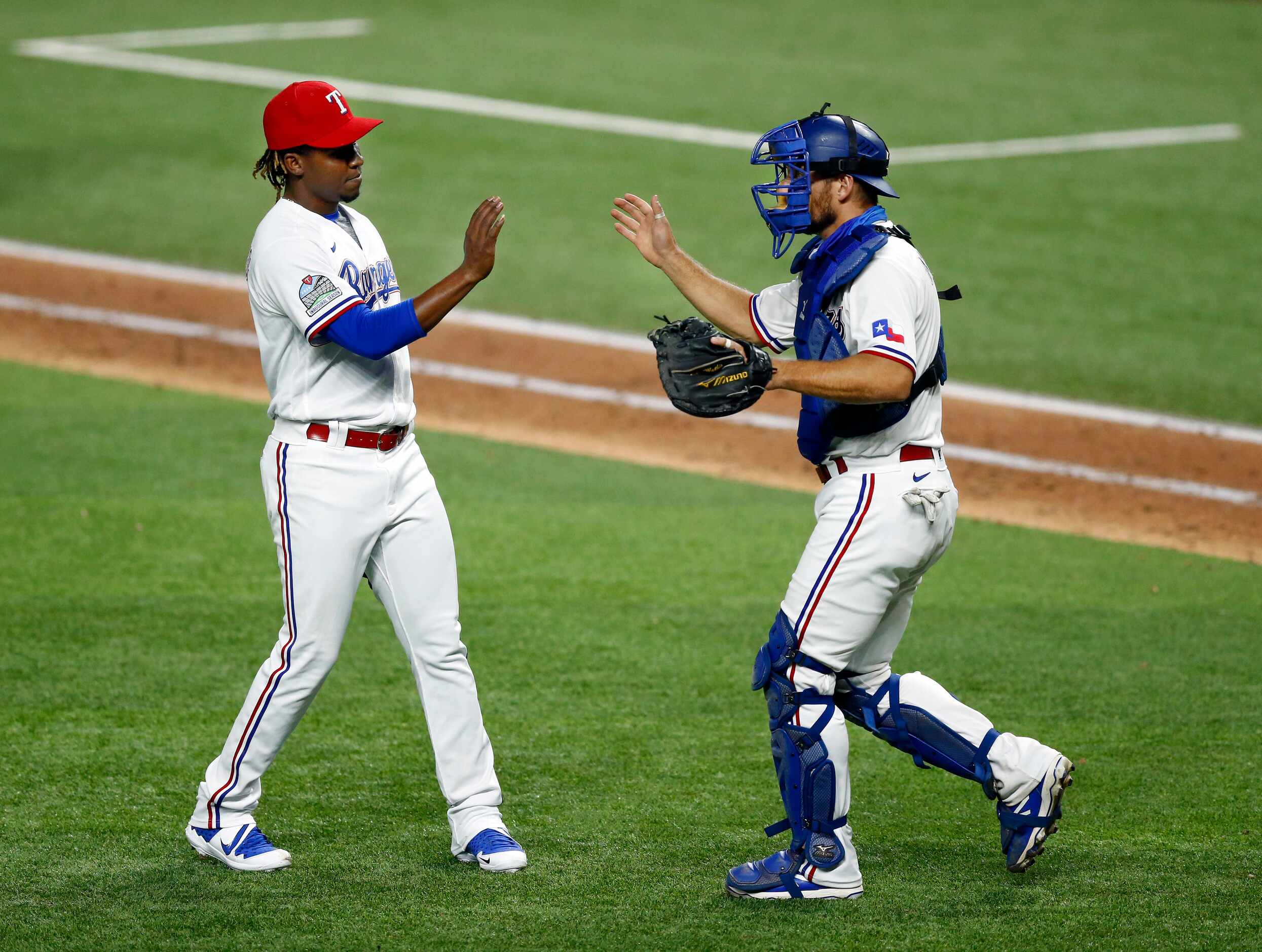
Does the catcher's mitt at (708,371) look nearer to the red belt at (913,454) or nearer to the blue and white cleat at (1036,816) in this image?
the red belt at (913,454)

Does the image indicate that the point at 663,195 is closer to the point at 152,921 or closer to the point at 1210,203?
the point at 1210,203

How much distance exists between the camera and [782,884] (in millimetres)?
4254

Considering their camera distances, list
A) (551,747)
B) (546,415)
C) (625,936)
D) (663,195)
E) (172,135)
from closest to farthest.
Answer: (625,936) < (551,747) < (546,415) < (663,195) < (172,135)

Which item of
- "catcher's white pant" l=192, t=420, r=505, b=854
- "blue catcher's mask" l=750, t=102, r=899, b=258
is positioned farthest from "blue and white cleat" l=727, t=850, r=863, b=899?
"blue catcher's mask" l=750, t=102, r=899, b=258

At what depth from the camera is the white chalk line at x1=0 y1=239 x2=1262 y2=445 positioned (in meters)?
9.07

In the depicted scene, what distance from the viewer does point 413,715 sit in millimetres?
5578

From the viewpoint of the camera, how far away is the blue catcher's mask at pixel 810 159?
14.1 feet

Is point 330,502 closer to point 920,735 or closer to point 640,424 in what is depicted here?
point 920,735

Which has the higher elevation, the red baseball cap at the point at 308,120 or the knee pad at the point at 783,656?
the red baseball cap at the point at 308,120

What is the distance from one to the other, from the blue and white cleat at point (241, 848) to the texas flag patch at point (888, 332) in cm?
213

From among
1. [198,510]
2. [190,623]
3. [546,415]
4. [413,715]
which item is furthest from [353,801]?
[546,415]

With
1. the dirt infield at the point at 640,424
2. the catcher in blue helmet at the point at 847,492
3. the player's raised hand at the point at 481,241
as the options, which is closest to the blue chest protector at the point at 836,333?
the catcher in blue helmet at the point at 847,492

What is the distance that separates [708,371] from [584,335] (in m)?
6.39

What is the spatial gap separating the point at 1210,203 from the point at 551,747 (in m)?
9.89
